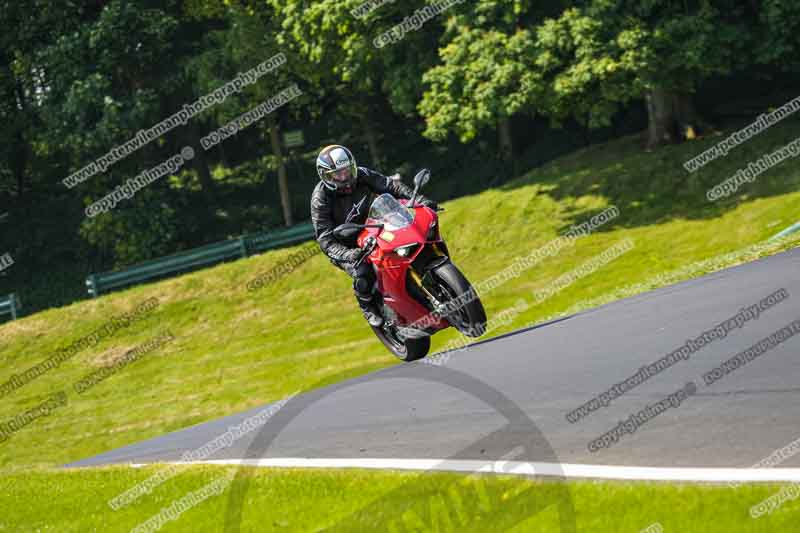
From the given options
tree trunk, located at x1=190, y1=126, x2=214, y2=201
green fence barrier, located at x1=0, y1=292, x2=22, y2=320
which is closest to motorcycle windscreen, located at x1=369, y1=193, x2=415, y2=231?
green fence barrier, located at x1=0, y1=292, x2=22, y2=320

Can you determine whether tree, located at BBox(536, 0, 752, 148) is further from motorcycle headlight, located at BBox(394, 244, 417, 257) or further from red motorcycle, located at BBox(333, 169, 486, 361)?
motorcycle headlight, located at BBox(394, 244, 417, 257)

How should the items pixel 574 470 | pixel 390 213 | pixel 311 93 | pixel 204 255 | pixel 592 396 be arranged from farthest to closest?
pixel 311 93 → pixel 204 255 → pixel 390 213 → pixel 592 396 → pixel 574 470

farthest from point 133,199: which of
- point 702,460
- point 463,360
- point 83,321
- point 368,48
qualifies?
point 702,460

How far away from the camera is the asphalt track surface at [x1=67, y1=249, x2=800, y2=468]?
20.7 ft

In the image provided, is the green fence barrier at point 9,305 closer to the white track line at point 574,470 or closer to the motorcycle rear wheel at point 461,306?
the motorcycle rear wheel at point 461,306

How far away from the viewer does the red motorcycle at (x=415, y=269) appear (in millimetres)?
9695

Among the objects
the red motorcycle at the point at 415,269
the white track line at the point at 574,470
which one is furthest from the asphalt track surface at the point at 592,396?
the red motorcycle at the point at 415,269

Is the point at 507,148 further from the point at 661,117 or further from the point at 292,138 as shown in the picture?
the point at 661,117

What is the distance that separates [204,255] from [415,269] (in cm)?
2112

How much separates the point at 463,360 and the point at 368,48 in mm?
19198

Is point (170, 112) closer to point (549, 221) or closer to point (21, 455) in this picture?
point (549, 221)

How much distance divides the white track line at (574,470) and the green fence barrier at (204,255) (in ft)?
73.1

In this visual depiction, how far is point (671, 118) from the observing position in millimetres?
28250

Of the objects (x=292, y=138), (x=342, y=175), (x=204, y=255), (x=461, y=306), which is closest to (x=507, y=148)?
(x=292, y=138)
